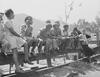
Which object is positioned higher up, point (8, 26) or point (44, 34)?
point (8, 26)

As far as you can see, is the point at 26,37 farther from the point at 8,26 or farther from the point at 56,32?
the point at 56,32

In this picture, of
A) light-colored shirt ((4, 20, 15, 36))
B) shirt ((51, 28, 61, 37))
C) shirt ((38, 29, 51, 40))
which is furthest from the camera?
shirt ((51, 28, 61, 37))

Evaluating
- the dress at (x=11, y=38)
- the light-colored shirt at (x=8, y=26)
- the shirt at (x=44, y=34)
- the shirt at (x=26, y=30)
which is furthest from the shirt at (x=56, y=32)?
the light-colored shirt at (x=8, y=26)

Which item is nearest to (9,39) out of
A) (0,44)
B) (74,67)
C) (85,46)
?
(0,44)

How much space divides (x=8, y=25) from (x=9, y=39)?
0.38 m

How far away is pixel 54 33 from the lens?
934 cm

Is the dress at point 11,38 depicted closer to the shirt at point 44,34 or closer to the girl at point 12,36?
the girl at point 12,36

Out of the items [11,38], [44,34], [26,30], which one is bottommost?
[11,38]

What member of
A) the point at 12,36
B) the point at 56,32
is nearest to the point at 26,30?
the point at 12,36

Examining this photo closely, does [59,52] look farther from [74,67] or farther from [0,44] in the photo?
[0,44]

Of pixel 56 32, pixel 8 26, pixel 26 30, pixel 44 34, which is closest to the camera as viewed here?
pixel 8 26

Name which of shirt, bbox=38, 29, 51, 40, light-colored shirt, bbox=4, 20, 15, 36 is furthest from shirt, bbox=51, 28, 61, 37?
light-colored shirt, bbox=4, 20, 15, 36

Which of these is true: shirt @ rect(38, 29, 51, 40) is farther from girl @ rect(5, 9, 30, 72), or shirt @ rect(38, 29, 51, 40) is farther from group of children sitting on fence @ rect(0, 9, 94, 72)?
girl @ rect(5, 9, 30, 72)

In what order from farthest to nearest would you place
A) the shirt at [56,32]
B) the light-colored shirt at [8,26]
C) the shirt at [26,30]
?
the shirt at [56,32]
the shirt at [26,30]
the light-colored shirt at [8,26]
